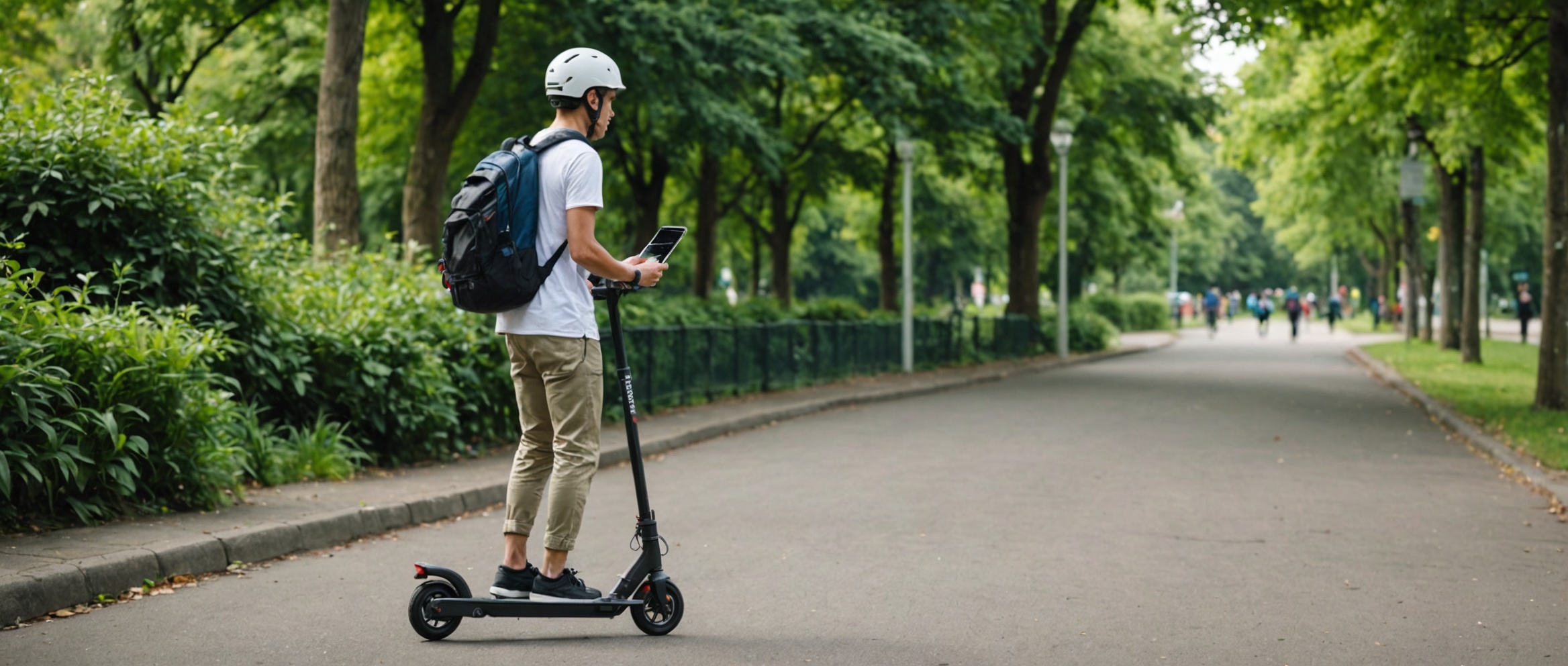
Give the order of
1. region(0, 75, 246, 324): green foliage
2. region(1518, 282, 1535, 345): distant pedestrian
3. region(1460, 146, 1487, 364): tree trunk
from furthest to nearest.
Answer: region(1518, 282, 1535, 345): distant pedestrian < region(1460, 146, 1487, 364): tree trunk < region(0, 75, 246, 324): green foliage

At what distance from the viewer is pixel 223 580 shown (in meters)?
6.23

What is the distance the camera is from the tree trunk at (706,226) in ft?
89.1

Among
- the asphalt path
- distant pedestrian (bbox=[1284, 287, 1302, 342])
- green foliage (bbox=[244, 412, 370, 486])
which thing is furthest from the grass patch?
green foliage (bbox=[244, 412, 370, 486])

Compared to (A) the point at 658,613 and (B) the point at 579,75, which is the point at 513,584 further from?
(B) the point at 579,75

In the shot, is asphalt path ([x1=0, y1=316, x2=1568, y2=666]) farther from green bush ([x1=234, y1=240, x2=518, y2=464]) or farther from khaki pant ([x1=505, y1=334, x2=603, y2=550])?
green bush ([x1=234, y1=240, x2=518, y2=464])

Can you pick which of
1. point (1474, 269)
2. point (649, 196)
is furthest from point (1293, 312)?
point (649, 196)

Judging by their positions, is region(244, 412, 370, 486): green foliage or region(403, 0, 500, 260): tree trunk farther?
region(403, 0, 500, 260): tree trunk

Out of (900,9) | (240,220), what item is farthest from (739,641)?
(900,9)

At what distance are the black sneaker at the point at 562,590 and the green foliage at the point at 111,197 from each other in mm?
4503

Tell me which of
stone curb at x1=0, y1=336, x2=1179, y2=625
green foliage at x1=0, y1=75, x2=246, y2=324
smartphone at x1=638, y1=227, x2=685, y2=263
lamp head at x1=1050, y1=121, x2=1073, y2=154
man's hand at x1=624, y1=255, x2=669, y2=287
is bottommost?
stone curb at x1=0, y1=336, x2=1179, y2=625

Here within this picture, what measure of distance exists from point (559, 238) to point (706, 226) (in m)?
23.3

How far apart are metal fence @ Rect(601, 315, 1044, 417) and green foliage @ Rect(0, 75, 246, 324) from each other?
4.35 meters

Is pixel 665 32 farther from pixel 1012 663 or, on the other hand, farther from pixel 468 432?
pixel 1012 663

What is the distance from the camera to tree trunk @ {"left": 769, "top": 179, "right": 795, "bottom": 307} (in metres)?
32.4
